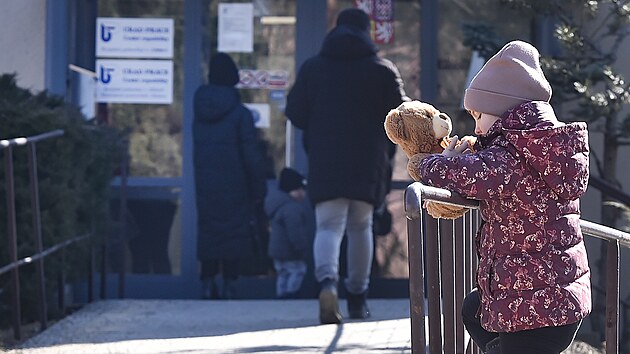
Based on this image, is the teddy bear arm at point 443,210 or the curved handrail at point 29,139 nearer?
the teddy bear arm at point 443,210

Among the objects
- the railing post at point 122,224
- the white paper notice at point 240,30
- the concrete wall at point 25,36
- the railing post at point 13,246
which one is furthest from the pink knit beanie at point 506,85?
the concrete wall at point 25,36

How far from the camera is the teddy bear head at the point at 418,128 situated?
373 cm

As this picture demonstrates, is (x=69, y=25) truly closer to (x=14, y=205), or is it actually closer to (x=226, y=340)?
(x=14, y=205)

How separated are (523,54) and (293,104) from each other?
12.8ft

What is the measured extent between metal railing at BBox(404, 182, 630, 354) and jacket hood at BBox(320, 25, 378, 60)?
3.06 meters

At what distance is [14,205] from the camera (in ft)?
22.3


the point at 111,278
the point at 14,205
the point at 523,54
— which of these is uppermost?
the point at 523,54

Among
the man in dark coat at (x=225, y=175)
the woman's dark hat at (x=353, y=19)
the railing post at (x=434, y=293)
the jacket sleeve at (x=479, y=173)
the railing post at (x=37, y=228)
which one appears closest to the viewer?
the jacket sleeve at (x=479, y=173)

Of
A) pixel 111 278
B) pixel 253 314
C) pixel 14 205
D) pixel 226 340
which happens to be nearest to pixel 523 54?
pixel 226 340

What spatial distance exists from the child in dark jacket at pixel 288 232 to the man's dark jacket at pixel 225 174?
0.18 metres

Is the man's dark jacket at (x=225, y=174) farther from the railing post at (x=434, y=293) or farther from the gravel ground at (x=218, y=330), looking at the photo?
the railing post at (x=434, y=293)

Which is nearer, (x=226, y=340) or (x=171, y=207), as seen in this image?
(x=226, y=340)

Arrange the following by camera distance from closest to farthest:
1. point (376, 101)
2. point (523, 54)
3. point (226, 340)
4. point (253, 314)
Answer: point (523, 54)
point (226, 340)
point (376, 101)
point (253, 314)

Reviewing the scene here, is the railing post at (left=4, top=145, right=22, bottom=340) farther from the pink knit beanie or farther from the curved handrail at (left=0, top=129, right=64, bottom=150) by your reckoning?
the pink knit beanie
